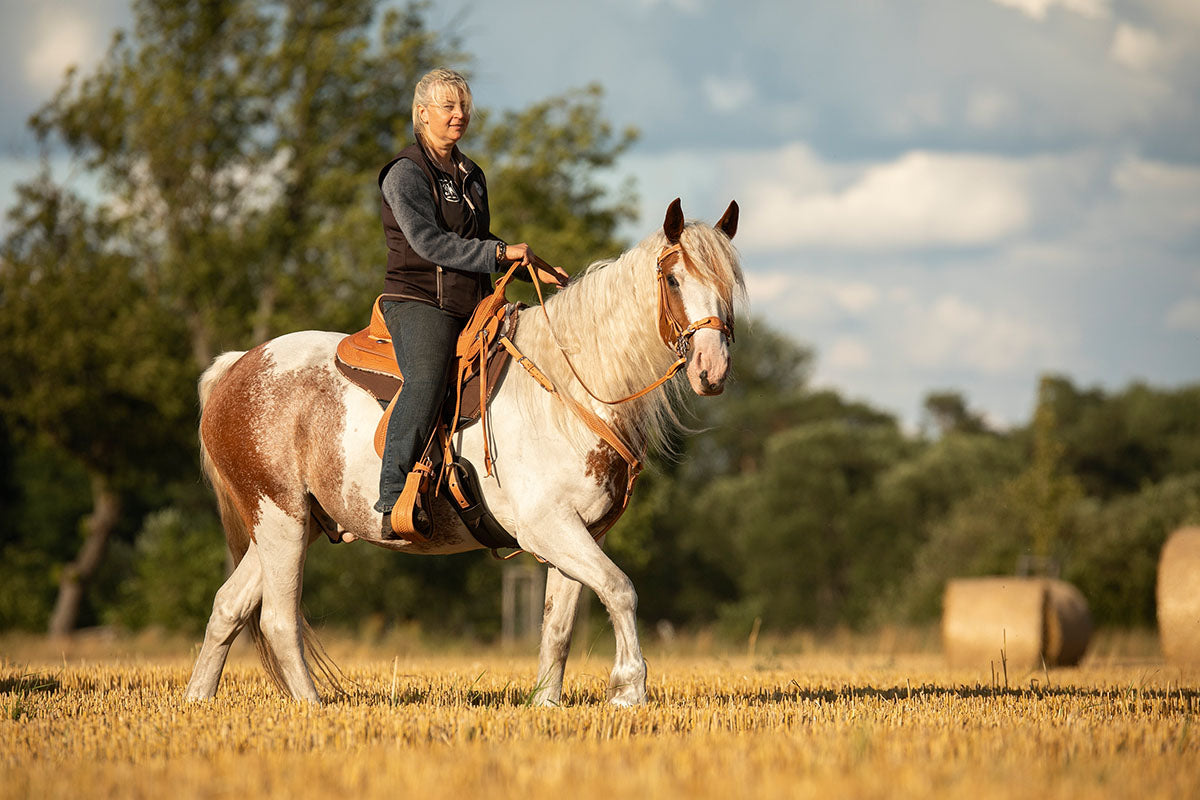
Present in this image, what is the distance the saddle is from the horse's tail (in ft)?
4.08

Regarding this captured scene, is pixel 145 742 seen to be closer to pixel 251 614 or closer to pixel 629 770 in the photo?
pixel 629 770

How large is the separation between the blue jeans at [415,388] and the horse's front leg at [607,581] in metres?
0.79

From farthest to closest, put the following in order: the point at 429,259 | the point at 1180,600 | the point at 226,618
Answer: the point at 1180,600
the point at 226,618
the point at 429,259

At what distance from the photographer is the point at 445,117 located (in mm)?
6547

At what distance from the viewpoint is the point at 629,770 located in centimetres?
389

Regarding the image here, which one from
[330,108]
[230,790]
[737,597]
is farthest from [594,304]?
[737,597]

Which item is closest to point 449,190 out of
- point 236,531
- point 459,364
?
point 459,364

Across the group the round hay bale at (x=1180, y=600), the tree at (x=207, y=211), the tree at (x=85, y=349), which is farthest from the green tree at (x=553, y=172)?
the round hay bale at (x=1180, y=600)

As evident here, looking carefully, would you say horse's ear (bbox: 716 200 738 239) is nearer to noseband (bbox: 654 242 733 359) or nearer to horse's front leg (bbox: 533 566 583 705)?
noseband (bbox: 654 242 733 359)

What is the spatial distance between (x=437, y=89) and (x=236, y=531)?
306 centimetres

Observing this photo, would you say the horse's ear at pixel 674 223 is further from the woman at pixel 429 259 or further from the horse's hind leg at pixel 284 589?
the horse's hind leg at pixel 284 589

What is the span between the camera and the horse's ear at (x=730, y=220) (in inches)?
248

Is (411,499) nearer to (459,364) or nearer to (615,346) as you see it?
(459,364)

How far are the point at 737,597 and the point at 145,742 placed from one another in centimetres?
4713
